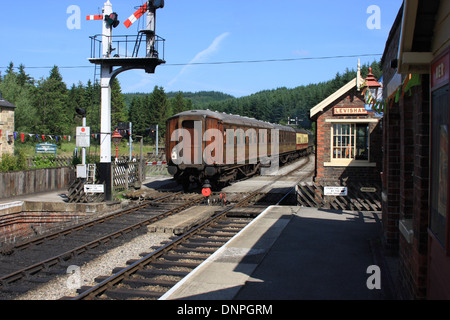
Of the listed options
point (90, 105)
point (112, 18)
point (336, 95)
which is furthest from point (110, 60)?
point (90, 105)

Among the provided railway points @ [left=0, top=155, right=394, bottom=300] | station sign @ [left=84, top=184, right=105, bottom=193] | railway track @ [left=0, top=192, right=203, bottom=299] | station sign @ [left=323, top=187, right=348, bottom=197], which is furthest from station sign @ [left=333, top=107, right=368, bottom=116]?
station sign @ [left=84, top=184, right=105, bottom=193]

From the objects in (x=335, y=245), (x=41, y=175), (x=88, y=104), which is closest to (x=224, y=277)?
(x=335, y=245)

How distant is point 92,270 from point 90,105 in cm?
8970

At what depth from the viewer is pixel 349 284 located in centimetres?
561

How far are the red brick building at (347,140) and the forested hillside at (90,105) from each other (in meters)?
1.58

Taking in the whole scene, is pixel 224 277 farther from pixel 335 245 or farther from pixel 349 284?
pixel 335 245

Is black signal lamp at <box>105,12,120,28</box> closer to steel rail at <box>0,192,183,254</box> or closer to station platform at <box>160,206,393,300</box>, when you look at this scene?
steel rail at <box>0,192,183,254</box>

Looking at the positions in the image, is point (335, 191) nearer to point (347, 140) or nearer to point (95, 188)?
point (347, 140)

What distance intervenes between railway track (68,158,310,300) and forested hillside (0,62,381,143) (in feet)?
18.7

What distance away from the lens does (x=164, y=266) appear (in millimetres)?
7773

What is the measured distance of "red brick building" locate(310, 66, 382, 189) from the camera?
12.8 metres

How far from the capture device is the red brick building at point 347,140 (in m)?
12.8

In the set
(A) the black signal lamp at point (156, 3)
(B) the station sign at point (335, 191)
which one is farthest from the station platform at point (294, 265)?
(A) the black signal lamp at point (156, 3)

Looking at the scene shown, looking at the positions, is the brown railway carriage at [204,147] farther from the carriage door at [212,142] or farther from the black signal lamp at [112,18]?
the black signal lamp at [112,18]
